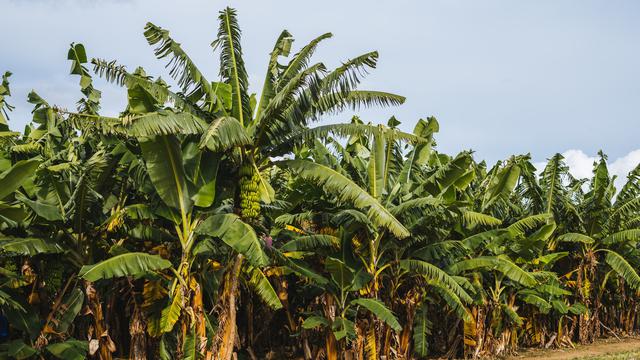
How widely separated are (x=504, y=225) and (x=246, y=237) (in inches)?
398

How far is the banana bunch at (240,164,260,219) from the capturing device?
9.57m

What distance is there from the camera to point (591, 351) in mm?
16875

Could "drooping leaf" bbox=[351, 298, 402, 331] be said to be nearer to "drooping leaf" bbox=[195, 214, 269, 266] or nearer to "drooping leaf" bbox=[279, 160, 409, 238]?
"drooping leaf" bbox=[279, 160, 409, 238]

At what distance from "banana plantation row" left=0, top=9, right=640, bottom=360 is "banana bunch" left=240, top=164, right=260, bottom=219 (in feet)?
0.07

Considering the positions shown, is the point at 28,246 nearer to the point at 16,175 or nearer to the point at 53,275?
the point at 53,275

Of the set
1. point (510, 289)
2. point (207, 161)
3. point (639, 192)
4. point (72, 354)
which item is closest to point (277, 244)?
point (207, 161)

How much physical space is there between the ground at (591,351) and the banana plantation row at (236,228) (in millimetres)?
937

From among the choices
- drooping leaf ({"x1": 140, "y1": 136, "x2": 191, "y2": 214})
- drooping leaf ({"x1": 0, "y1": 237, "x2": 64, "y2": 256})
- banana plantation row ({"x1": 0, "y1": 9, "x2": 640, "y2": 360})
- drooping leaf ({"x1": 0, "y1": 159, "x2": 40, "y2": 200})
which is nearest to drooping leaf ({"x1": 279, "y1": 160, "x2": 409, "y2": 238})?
banana plantation row ({"x1": 0, "y1": 9, "x2": 640, "y2": 360})

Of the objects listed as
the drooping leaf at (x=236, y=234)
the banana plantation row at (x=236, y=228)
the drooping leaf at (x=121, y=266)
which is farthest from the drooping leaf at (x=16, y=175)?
the drooping leaf at (x=236, y=234)

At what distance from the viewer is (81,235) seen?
10656 millimetres

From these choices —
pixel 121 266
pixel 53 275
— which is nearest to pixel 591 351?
A: pixel 121 266

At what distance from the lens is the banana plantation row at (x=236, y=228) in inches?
366

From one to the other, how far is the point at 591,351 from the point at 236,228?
12.1 m

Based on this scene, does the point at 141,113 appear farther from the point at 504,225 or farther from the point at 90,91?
the point at 504,225
